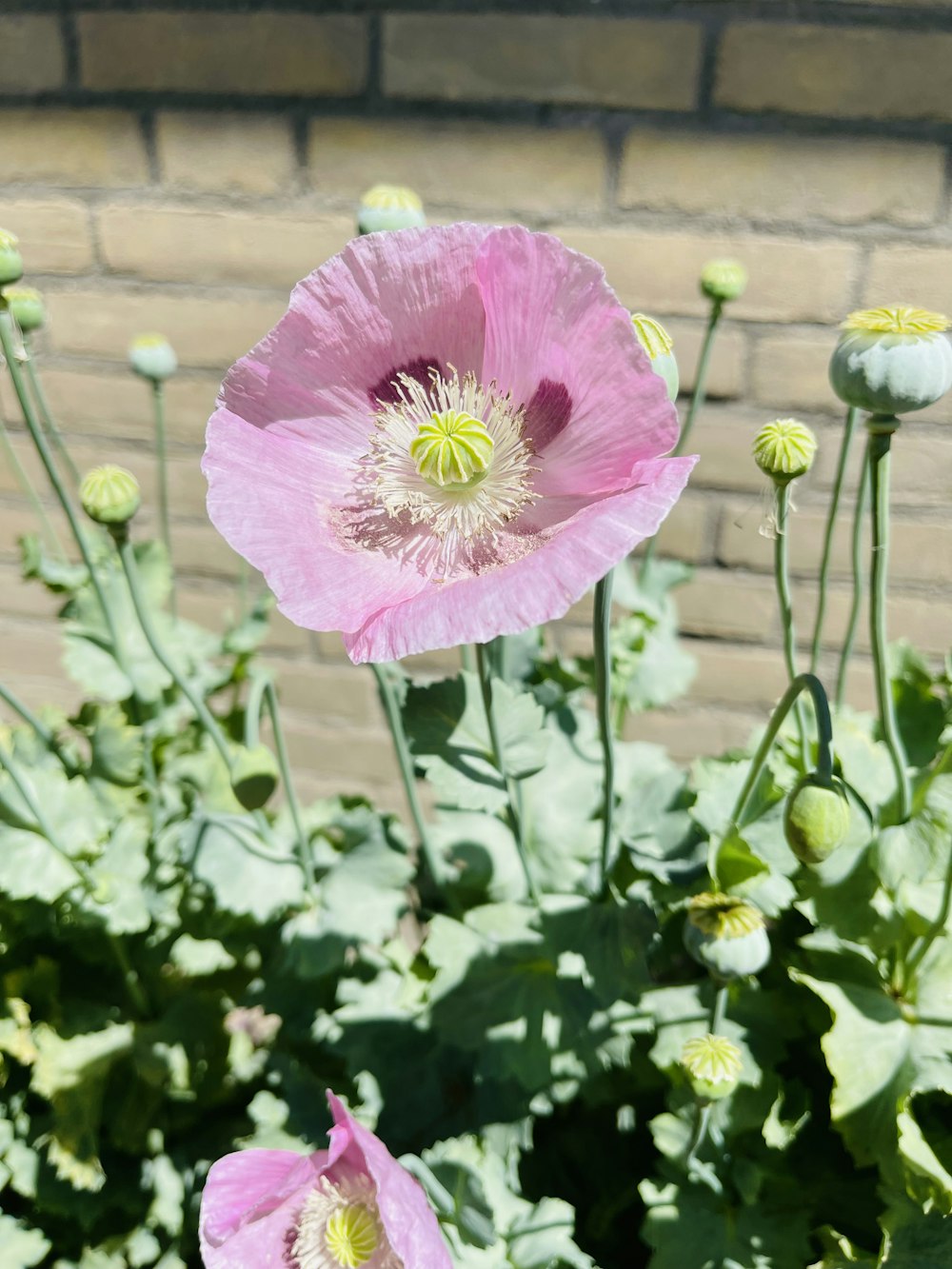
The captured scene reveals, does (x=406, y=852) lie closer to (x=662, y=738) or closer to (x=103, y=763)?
(x=103, y=763)

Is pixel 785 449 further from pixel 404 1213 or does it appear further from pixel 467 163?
pixel 467 163

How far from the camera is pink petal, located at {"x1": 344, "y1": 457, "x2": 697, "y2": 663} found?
46cm

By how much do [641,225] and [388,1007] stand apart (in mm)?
895

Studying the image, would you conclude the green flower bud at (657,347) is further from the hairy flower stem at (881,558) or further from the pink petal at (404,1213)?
the pink petal at (404,1213)

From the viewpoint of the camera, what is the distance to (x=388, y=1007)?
0.89 m

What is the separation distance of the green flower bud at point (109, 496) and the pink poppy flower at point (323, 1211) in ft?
1.34

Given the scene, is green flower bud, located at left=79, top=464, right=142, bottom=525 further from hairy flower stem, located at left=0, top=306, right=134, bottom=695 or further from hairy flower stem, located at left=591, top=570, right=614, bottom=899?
hairy flower stem, located at left=591, top=570, right=614, bottom=899

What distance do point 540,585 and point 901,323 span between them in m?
0.25

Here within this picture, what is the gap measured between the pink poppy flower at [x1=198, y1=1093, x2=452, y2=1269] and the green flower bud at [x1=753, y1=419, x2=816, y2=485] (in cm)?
46

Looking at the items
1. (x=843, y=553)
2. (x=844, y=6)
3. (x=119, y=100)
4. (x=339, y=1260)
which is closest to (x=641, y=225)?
(x=844, y=6)

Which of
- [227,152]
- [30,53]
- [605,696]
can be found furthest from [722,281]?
[30,53]

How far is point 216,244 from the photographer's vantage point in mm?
1270

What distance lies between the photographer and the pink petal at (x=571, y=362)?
0.52m

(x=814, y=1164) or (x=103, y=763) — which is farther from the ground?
(x=103, y=763)
